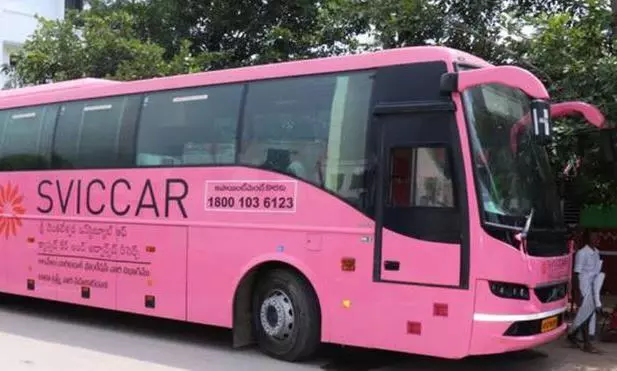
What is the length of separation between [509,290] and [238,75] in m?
3.87

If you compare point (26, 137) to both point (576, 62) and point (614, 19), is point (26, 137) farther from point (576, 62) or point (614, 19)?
point (614, 19)

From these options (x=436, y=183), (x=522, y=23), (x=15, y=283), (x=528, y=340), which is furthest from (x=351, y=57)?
(x=15, y=283)

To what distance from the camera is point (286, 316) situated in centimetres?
778

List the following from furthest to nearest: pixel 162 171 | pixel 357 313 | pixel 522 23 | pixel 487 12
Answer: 1. pixel 487 12
2. pixel 522 23
3. pixel 162 171
4. pixel 357 313

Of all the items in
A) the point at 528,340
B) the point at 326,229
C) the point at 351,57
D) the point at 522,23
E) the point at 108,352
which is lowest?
the point at 108,352

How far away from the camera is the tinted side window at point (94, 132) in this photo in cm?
943

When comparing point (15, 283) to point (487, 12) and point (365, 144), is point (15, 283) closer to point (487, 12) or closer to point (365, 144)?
point (365, 144)

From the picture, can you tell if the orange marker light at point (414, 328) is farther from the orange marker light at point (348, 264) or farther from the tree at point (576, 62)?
the tree at point (576, 62)

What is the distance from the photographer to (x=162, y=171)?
29.2 feet

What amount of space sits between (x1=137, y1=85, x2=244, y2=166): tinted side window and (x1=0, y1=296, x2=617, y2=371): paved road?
7.12ft

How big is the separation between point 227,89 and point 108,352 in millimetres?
3245

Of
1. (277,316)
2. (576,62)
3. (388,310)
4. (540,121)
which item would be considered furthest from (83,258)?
(576,62)

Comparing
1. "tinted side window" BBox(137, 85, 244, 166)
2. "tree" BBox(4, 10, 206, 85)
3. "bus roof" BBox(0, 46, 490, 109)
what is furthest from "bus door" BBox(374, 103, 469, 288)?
"tree" BBox(4, 10, 206, 85)

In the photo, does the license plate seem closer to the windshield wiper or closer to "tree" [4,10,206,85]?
the windshield wiper
